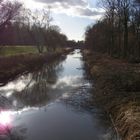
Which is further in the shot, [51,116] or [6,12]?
[6,12]

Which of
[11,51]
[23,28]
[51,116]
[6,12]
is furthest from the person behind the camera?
[23,28]

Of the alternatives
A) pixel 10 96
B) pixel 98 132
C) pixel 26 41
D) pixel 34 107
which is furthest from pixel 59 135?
pixel 26 41

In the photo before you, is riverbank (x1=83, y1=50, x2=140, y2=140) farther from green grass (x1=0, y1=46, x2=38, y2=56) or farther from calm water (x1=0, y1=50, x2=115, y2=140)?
green grass (x1=0, y1=46, x2=38, y2=56)

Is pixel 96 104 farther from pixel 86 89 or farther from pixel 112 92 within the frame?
pixel 86 89

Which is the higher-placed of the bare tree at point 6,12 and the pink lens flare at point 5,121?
the bare tree at point 6,12

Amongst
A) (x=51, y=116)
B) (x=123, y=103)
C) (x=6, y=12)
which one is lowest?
(x=51, y=116)

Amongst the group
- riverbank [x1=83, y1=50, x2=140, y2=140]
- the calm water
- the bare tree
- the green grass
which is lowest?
the calm water

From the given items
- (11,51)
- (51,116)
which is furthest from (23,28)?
(51,116)

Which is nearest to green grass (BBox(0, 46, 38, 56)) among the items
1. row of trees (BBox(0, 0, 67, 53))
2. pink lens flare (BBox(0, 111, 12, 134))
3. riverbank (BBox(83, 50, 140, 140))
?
row of trees (BBox(0, 0, 67, 53))

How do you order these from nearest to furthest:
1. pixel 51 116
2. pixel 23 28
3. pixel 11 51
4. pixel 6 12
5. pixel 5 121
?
pixel 5 121, pixel 51 116, pixel 6 12, pixel 11 51, pixel 23 28

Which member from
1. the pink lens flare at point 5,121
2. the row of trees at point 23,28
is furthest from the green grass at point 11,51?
the pink lens flare at point 5,121

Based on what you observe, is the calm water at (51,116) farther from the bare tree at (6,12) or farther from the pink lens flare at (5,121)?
the bare tree at (6,12)

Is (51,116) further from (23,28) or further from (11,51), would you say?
(23,28)

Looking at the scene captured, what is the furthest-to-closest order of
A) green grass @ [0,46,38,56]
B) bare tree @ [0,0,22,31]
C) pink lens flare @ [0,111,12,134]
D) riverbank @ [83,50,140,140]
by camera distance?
green grass @ [0,46,38,56], bare tree @ [0,0,22,31], pink lens flare @ [0,111,12,134], riverbank @ [83,50,140,140]
